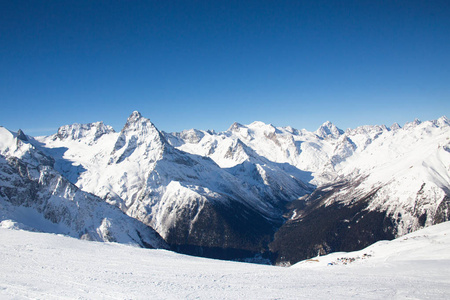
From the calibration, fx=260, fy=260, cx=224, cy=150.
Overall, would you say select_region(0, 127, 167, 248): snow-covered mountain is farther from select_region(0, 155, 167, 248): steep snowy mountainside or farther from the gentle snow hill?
the gentle snow hill

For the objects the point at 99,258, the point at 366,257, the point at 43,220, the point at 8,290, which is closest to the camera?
the point at 8,290

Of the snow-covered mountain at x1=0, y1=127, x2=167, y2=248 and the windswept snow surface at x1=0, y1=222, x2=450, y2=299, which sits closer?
the windswept snow surface at x1=0, y1=222, x2=450, y2=299

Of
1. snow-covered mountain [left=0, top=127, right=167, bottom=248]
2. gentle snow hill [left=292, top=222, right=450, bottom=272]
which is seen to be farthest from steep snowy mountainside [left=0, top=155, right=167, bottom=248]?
gentle snow hill [left=292, top=222, right=450, bottom=272]

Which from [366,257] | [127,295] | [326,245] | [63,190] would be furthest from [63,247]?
[326,245]

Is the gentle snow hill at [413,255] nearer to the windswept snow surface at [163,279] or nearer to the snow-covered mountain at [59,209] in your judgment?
the windswept snow surface at [163,279]

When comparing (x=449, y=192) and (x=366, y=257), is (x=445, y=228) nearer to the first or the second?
(x=366, y=257)

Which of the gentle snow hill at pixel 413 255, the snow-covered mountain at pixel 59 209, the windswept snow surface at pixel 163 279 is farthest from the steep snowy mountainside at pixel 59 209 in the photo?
the gentle snow hill at pixel 413 255
